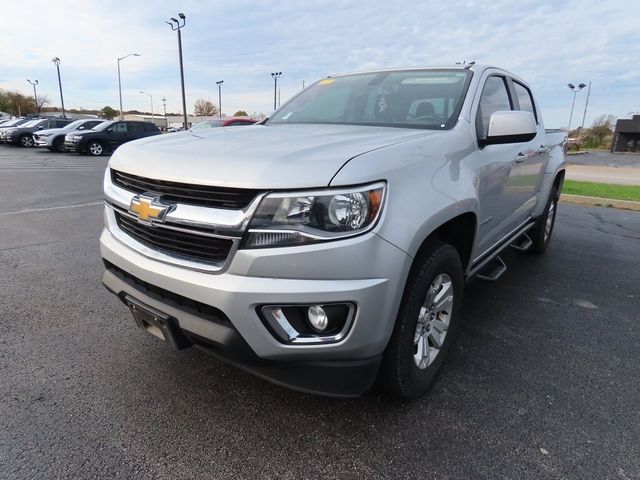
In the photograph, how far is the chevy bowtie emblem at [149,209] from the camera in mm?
1945

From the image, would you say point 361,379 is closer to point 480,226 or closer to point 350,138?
point 350,138

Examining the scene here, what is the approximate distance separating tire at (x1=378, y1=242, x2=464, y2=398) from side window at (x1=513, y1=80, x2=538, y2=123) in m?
2.39

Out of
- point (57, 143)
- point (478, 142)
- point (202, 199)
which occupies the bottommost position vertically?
point (57, 143)

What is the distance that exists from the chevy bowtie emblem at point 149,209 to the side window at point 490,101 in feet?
6.27

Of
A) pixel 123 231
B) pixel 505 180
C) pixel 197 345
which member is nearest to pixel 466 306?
pixel 505 180

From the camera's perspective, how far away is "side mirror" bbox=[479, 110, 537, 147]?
2553 mm

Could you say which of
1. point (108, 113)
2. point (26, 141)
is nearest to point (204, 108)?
point (108, 113)

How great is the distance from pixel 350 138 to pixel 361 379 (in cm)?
116

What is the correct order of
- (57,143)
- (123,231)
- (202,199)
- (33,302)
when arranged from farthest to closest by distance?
(57,143) → (33,302) → (123,231) → (202,199)

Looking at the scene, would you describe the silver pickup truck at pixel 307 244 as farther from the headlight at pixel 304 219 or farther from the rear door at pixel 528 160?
the rear door at pixel 528 160

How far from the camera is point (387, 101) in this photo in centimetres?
313

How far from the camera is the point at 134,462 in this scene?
192cm

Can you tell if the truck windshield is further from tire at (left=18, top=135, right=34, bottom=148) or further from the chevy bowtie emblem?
tire at (left=18, top=135, right=34, bottom=148)

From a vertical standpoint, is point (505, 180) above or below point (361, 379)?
above
